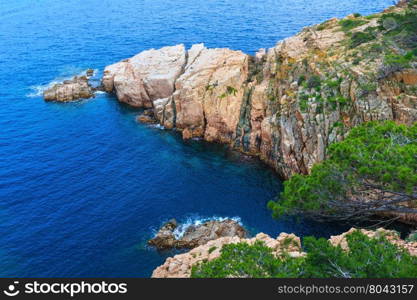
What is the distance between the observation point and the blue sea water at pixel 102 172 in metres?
58.7

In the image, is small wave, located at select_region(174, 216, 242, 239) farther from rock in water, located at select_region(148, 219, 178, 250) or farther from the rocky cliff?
the rocky cliff

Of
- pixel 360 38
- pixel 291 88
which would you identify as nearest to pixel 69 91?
pixel 291 88

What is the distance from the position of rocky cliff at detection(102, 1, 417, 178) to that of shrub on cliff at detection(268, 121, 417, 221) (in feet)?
92.0

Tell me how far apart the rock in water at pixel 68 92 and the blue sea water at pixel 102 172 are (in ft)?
8.99

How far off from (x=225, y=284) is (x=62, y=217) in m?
44.3

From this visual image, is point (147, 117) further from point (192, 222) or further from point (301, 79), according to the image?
point (192, 222)

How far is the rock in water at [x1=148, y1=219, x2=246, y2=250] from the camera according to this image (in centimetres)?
5844

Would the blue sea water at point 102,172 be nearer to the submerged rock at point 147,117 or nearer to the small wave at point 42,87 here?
the small wave at point 42,87

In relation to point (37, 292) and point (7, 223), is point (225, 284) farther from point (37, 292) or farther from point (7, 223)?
point (7, 223)

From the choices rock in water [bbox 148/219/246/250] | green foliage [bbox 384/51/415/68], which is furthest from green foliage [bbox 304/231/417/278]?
green foliage [bbox 384/51/415/68]

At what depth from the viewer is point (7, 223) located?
63875 mm

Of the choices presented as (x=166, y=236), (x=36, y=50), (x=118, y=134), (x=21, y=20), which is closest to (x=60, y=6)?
(x=21, y=20)

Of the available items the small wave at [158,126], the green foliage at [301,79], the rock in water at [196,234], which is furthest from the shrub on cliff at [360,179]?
the small wave at [158,126]

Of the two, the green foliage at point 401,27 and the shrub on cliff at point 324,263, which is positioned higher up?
the green foliage at point 401,27
